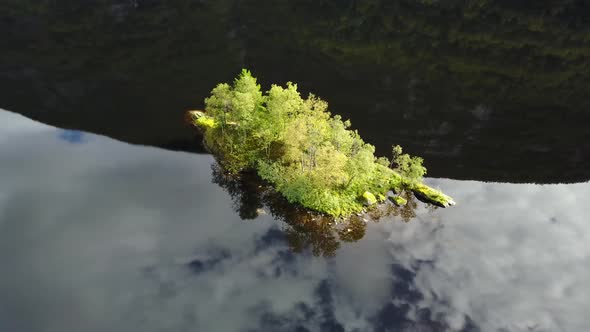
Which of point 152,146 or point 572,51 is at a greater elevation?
point 572,51

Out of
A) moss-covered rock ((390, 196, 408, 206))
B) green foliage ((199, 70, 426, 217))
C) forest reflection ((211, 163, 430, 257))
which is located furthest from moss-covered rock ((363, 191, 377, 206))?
moss-covered rock ((390, 196, 408, 206))

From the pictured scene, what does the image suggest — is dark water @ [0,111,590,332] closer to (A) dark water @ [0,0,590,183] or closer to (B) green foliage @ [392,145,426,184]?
(B) green foliage @ [392,145,426,184]

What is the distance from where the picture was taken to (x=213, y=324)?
4922cm

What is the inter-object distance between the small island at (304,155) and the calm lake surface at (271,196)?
9.62 feet

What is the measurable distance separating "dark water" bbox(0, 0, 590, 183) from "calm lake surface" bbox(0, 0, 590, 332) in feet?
2.06

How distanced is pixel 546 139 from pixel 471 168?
926 inches

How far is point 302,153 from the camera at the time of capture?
2537 inches

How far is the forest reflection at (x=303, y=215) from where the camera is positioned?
5981 centimetres

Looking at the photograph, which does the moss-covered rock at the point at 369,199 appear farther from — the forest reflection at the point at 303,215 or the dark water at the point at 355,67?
Answer: the dark water at the point at 355,67

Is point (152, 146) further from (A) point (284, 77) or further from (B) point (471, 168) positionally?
(B) point (471, 168)

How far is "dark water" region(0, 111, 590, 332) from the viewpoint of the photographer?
50.7 meters

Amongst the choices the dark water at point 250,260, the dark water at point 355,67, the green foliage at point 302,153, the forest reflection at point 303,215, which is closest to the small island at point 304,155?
the green foliage at point 302,153

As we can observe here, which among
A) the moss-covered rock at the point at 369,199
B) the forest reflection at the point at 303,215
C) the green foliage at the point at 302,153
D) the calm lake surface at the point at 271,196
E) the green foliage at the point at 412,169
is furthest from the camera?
the green foliage at the point at 412,169

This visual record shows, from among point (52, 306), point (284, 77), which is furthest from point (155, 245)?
point (284, 77)
